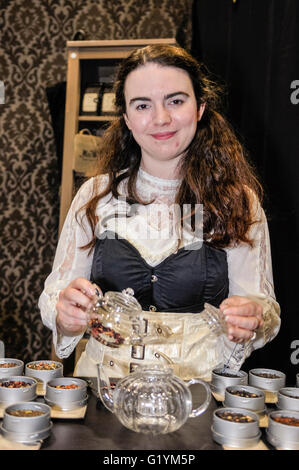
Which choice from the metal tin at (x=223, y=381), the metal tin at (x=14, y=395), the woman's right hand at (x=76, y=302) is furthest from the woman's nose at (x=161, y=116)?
the metal tin at (x=14, y=395)

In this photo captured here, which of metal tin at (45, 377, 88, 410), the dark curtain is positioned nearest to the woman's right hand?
metal tin at (45, 377, 88, 410)

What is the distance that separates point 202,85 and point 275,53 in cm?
44

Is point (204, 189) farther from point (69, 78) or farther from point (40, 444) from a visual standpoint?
point (69, 78)

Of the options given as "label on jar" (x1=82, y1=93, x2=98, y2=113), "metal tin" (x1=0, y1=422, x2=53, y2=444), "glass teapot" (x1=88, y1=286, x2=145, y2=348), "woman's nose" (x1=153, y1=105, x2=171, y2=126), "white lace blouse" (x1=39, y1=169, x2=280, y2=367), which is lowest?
"metal tin" (x1=0, y1=422, x2=53, y2=444)

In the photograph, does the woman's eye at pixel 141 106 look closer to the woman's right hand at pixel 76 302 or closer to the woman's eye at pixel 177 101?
the woman's eye at pixel 177 101

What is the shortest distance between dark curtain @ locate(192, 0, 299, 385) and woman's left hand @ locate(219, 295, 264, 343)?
0.74m

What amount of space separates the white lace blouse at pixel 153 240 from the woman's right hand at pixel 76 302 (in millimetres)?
360

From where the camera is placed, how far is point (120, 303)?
3.50 ft

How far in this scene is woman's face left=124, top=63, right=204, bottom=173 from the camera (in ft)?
5.19

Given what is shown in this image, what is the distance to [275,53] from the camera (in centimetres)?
199

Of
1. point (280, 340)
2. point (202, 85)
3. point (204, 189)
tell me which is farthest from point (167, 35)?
point (280, 340)

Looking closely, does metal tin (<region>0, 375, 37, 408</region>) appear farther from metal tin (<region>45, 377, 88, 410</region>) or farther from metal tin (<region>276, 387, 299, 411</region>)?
metal tin (<region>276, 387, 299, 411</region>)

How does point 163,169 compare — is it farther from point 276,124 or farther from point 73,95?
point 73,95
